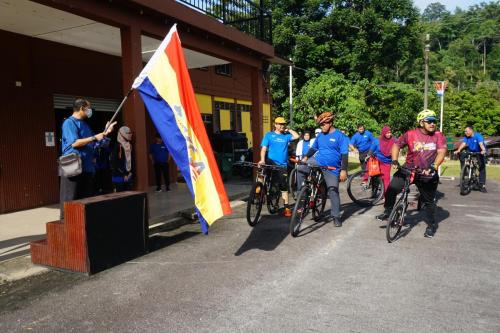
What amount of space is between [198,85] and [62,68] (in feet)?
19.6

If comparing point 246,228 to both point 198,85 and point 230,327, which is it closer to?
point 230,327

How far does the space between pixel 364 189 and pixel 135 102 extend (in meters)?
5.30

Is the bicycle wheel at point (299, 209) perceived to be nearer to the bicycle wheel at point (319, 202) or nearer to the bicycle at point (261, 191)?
the bicycle wheel at point (319, 202)

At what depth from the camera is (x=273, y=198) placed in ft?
25.7

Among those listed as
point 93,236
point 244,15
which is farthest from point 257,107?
point 93,236

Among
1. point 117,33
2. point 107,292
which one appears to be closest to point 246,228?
point 107,292

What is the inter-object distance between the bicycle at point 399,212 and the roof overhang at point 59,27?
586 centimetres

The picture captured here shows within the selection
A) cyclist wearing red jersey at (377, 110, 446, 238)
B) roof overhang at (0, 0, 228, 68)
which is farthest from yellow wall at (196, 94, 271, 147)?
cyclist wearing red jersey at (377, 110, 446, 238)

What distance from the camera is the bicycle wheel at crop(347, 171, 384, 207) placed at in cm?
902

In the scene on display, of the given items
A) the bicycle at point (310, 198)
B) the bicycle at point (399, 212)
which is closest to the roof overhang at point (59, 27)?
the bicycle at point (310, 198)

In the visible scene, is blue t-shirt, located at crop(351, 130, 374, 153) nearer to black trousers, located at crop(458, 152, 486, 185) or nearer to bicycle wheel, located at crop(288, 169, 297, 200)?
bicycle wheel, located at crop(288, 169, 297, 200)

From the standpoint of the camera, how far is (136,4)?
6859 millimetres

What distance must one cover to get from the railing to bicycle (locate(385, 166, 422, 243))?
589 cm

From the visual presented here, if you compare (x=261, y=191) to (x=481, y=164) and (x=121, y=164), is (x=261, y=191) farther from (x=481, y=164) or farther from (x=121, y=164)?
(x=481, y=164)
